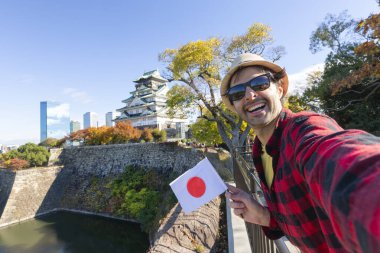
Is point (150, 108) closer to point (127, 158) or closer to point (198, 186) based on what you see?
point (127, 158)

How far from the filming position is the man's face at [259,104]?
1.10m

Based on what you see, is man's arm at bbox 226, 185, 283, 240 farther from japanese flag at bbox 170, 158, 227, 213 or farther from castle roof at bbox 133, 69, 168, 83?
castle roof at bbox 133, 69, 168, 83

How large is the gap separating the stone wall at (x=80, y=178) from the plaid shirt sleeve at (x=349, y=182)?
13.7 m

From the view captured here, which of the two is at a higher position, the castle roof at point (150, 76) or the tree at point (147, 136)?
the castle roof at point (150, 76)

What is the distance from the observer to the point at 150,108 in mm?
30172

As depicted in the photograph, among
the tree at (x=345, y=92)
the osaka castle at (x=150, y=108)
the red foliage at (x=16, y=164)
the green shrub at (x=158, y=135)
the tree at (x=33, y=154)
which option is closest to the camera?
the tree at (x=345, y=92)

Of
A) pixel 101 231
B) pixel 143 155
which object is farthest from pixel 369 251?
pixel 143 155

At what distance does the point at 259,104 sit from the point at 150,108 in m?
29.7

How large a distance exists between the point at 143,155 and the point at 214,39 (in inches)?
376

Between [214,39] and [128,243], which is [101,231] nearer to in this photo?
[128,243]

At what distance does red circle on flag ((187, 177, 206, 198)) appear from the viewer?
1413 millimetres

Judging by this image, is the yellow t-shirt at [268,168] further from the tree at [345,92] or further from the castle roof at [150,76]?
the castle roof at [150,76]

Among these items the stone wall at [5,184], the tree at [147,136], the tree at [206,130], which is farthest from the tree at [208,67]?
the stone wall at [5,184]

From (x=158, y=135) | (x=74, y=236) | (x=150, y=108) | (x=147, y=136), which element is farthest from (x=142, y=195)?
(x=150, y=108)
